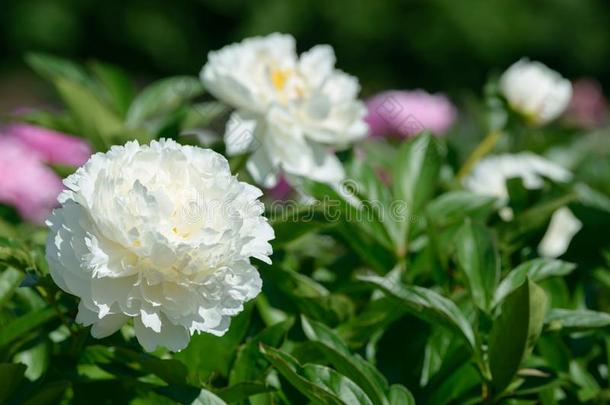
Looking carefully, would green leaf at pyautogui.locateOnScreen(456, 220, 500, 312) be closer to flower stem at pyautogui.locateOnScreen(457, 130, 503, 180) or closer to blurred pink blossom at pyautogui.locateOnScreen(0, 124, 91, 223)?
flower stem at pyautogui.locateOnScreen(457, 130, 503, 180)

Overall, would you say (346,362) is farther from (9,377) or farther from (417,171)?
(417,171)

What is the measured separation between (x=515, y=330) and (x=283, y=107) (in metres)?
0.47

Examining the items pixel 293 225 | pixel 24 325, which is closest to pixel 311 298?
pixel 293 225

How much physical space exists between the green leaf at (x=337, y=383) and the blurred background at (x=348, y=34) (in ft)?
24.3

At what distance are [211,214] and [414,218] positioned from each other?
458mm

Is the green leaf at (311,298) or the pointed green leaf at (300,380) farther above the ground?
the pointed green leaf at (300,380)

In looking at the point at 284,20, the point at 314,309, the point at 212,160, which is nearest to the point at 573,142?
the point at 314,309

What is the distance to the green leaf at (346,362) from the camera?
78 centimetres

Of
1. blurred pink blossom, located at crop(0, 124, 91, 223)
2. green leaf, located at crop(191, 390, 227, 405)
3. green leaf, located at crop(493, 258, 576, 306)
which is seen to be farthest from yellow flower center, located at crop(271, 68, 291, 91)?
blurred pink blossom, located at crop(0, 124, 91, 223)

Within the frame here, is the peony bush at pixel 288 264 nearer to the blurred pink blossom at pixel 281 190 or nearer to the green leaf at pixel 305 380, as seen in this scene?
the green leaf at pixel 305 380

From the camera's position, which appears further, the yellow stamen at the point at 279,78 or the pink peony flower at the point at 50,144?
the pink peony flower at the point at 50,144

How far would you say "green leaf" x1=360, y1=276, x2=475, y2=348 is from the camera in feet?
2.72

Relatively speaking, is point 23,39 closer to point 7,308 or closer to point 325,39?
point 325,39

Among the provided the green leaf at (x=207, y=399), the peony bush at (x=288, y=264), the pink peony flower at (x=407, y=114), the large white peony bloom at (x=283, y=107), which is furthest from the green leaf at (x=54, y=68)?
the green leaf at (x=207, y=399)
